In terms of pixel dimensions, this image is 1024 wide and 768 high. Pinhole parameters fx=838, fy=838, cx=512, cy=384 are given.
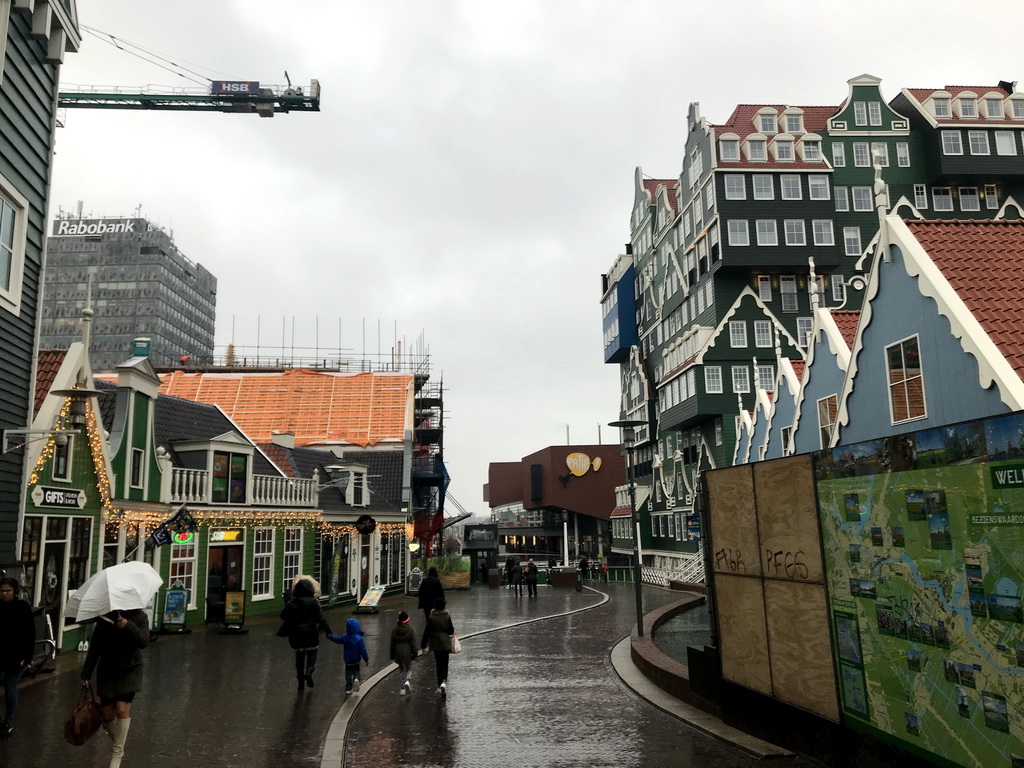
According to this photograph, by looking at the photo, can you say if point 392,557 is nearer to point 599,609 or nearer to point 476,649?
point 599,609

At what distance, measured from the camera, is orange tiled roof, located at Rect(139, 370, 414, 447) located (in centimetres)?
5244

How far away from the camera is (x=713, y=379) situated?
4844cm

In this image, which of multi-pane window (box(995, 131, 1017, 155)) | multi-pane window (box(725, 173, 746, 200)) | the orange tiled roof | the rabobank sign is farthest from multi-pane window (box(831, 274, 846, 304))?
the rabobank sign

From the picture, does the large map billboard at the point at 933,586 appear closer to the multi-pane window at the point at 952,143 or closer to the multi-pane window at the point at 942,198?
the multi-pane window at the point at 952,143

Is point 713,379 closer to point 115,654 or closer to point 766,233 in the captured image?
point 766,233

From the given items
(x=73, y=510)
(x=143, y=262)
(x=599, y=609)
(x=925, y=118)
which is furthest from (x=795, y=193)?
(x=143, y=262)

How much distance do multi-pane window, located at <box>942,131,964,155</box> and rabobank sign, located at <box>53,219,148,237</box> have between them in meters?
117

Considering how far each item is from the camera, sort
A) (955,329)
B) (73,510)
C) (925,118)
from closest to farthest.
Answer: (955,329)
(73,510)
(925,118)

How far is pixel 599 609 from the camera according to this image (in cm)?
3059

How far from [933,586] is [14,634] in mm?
10172

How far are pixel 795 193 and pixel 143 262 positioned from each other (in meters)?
110

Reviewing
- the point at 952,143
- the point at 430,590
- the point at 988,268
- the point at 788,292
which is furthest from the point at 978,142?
the point at 430,590

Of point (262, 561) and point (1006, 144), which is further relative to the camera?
point (1006, 144)

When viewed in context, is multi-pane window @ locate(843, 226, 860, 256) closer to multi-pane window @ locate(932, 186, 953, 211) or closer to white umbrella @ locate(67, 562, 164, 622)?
multi-pane window @ locate(932, 186, 953, 211)
